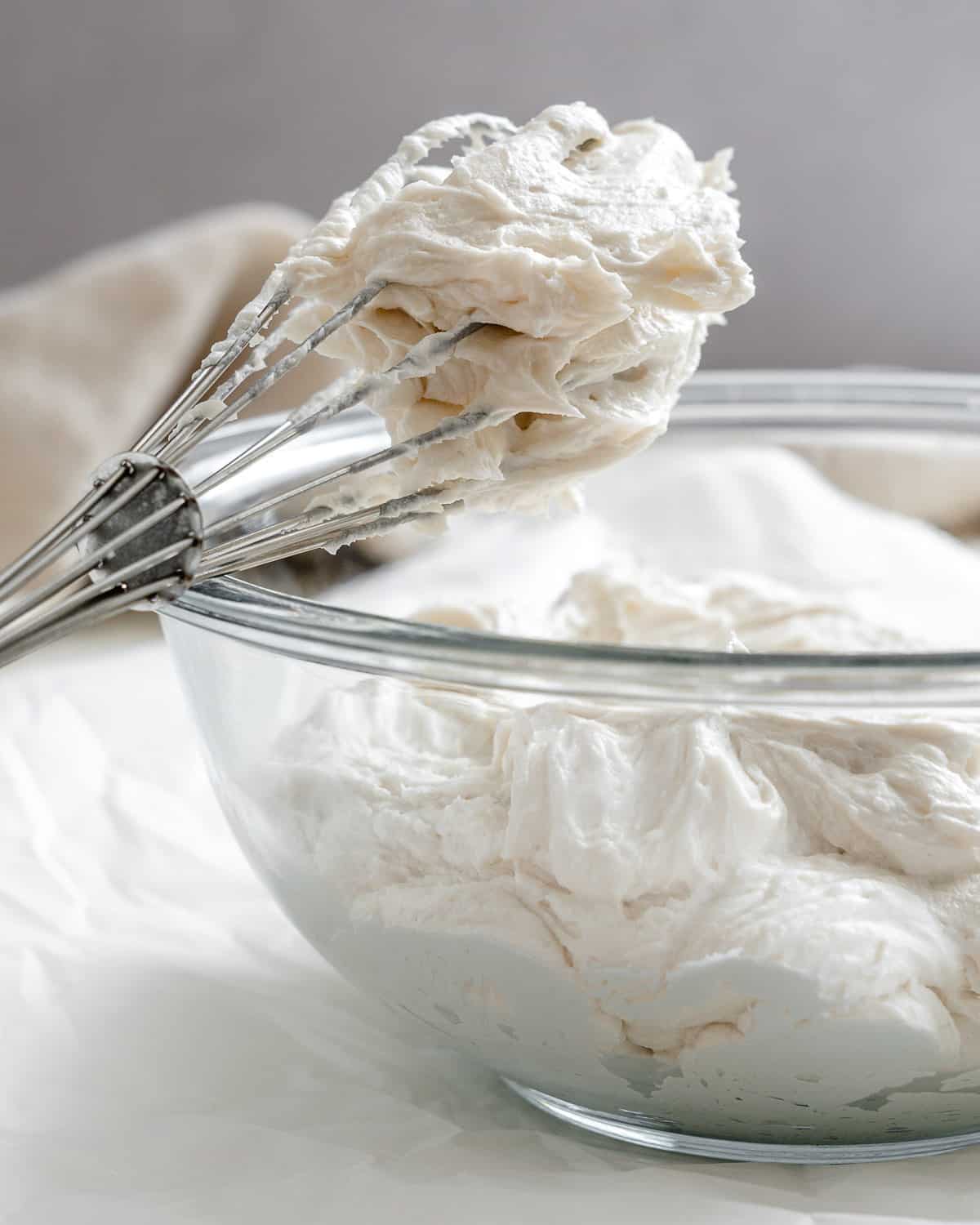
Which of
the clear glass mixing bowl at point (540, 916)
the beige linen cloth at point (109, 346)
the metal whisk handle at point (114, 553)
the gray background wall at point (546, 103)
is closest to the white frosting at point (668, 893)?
the clear glass mixing bowl at point (540, 916)

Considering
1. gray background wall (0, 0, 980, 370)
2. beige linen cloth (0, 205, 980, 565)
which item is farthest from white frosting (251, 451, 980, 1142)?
gray background wall (0, 0, 980, 370)

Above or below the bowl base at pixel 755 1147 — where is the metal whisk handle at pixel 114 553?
above

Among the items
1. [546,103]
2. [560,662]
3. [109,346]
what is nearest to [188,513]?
[560,662]

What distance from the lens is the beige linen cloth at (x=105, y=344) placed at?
3.43 ft

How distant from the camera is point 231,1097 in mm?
555

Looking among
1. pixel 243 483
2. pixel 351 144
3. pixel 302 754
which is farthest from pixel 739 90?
pixel 302 754

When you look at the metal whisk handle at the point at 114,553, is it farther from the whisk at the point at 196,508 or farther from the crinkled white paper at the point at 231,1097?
the crinkled white paper at the point at 231,1097

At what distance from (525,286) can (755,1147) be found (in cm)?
31

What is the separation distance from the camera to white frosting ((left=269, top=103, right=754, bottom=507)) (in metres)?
0.47

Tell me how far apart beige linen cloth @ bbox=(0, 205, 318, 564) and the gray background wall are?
1.63 ft

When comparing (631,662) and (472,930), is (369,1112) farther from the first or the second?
(631,662)

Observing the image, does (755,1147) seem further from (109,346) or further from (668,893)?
(109,346)

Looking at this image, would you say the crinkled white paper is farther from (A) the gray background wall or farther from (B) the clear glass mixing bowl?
(A) the gray background wall

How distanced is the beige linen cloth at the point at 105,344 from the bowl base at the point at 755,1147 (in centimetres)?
69
